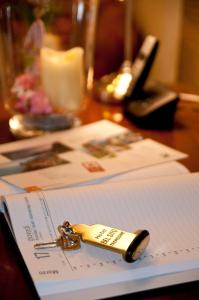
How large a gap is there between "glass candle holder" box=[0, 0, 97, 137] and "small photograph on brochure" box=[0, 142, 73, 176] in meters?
0.10

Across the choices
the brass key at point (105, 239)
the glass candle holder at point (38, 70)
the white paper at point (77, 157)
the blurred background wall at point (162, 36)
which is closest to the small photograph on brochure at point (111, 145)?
the white paper at point (77, 157)

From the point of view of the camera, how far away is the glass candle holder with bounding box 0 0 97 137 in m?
1.01

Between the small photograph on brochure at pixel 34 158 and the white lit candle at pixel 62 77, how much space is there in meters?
0.13

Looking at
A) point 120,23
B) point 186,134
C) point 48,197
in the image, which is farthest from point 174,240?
point 120,23

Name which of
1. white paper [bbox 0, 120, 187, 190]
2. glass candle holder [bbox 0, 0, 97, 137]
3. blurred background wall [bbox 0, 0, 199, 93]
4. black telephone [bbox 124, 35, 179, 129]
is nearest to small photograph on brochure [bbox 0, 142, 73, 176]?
white paper [bbox 0, 120, 187, 190]

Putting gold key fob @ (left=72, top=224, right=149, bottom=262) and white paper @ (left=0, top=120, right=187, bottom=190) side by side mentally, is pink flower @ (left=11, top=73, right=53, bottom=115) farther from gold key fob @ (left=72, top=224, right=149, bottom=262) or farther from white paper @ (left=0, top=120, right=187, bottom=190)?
gold key fob @ (left=72, top=224, right=149, bottom=262)

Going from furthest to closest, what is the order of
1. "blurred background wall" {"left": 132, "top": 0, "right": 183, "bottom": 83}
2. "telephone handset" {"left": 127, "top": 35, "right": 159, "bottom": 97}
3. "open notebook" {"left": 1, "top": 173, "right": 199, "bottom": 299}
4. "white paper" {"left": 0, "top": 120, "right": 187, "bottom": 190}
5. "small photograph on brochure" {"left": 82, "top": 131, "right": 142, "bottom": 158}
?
"blurred background wall" {"left": 132, "top": 0, "right": 183, "bottom": 83} < "telephone handset" {"left": 127, "top": 35, "right": 159, "bottom": 97} < "small photograph on brochure" {"left": 82, "top": 131, "right": 142, "bottom": 158} < "white paper" {"left": 0, "top": 120, "right": 187, "bottom": 190} < "open notebook" {"left": 1, "top": 173, "right": 199, "bottom": 299}

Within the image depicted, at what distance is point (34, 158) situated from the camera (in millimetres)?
867

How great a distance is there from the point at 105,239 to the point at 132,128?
508mm

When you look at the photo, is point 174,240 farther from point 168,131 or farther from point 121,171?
point 168,131

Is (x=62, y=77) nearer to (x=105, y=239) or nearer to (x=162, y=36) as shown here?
(x=105, y=239)

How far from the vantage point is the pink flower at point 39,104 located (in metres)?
1.00

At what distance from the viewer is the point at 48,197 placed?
26.2 inches

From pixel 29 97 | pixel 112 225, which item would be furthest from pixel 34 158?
pixel 112 225
